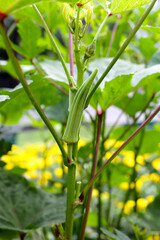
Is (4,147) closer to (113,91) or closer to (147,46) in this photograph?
(113,91)

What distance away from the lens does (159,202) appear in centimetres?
65

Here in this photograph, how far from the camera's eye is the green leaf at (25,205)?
0.47 meters

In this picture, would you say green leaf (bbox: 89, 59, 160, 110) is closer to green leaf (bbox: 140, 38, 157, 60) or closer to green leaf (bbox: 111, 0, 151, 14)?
green leaf (bbox: 111, 0, 151, 14)

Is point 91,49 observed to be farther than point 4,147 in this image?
No

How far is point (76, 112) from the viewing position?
290mm

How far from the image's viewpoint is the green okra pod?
277 mm

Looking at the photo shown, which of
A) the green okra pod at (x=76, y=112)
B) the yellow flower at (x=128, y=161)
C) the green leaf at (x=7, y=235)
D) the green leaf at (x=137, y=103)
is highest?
the green okra pod at (x=76, y=112)

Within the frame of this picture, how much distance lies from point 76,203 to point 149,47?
40 cm

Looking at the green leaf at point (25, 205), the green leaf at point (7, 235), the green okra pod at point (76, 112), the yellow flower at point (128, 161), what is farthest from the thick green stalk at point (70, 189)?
the yellow flower at point (128, 161)

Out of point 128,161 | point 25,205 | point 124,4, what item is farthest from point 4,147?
point 128,161

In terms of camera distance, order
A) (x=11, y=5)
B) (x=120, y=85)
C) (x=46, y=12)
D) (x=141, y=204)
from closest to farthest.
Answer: (x=11, y=5) < (x=120, y=85) < (x=46, y=12) < (x=141, y=204)

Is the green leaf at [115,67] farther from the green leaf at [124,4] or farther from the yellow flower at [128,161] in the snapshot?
the yellow flower at [128,161]

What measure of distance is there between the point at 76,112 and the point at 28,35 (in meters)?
0.33

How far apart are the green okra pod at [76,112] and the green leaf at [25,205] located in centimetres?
21
